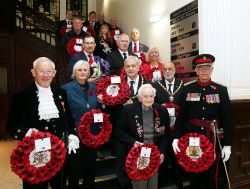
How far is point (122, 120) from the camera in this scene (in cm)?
286

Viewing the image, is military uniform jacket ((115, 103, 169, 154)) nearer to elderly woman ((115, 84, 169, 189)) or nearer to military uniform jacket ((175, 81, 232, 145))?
elderly woman ((115, 84, 169, 189))

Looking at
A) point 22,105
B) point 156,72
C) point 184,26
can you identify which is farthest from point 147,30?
point 22,105

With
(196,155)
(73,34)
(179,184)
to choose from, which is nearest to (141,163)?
(196,155)

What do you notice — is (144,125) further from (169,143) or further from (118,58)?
Answer: (118,58)

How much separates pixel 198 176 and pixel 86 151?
48.3 inches

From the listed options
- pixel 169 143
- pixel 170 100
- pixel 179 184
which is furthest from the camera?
pixel 179 184

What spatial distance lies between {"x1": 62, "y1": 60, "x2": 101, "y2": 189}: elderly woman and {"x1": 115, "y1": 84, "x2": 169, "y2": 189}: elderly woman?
0.37m

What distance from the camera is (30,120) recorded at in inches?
91.0

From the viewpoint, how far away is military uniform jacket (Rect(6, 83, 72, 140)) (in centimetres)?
226

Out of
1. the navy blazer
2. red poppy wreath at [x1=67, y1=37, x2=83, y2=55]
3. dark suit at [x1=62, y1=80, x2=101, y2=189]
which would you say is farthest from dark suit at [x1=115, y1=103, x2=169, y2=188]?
red poppy wreath at [x1=67, y1=37, x2=83, y2=55]

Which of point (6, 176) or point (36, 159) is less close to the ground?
point (36, 159)

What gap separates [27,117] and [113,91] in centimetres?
116

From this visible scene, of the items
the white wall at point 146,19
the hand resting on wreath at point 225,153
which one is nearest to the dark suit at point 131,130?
the hand resting on wreath at point 225,153

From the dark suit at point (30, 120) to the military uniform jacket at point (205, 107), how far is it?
4.22ft
